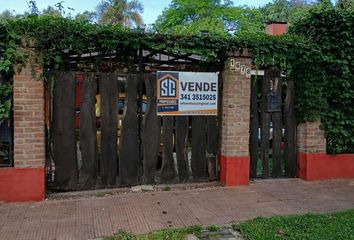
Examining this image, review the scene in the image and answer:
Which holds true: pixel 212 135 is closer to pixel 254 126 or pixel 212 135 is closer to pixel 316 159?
pixel 254 126

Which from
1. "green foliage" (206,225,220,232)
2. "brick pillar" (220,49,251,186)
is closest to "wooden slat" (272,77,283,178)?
"brick pillar" (220,49,251,186)

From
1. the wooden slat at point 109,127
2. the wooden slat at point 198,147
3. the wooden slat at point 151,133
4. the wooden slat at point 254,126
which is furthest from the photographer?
the wooden slat at point 254,126

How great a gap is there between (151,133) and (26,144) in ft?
6.50

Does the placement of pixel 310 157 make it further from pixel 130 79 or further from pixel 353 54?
pixel 130 79

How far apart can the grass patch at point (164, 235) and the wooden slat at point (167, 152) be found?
2.11 m

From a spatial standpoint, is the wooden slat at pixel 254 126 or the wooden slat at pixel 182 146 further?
the wooden slat at pixel 254 126

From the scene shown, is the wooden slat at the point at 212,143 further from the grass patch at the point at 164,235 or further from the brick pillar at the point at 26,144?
the brick pillar at the point at 26,144

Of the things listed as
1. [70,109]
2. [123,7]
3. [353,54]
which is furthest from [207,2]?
[70,109]

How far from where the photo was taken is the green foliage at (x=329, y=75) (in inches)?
274

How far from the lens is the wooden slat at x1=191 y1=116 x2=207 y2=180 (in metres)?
6.66

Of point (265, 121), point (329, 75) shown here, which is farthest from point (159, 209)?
point (329, 75)

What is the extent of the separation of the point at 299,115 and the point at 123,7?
2972cm

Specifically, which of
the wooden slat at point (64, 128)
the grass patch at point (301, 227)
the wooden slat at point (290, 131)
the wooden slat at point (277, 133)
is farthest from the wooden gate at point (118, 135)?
the grass patch at point (301, 227)

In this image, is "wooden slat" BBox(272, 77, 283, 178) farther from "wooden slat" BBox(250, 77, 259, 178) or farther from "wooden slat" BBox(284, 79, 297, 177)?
"wooden slat" BBox(250, 77, 259, 178)
